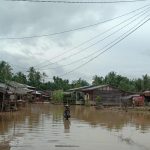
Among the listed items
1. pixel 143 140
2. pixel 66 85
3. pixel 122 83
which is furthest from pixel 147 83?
pixel 143 140

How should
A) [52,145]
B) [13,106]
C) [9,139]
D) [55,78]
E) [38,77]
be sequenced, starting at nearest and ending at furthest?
[52,145], [9,139], [13,106], [38,77], [55,78]

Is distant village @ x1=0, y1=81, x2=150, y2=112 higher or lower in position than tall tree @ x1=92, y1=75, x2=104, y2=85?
lower

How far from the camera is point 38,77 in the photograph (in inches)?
4469

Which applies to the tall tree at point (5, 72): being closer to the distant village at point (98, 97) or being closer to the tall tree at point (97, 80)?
the distant village at point (98, 97)

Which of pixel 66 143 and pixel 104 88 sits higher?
pixel 104 88

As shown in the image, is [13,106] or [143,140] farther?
[13,106]

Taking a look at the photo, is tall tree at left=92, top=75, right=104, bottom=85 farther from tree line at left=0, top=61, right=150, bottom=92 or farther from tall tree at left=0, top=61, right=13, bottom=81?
tall tree at left=0, top=61, right=13, bottom=81

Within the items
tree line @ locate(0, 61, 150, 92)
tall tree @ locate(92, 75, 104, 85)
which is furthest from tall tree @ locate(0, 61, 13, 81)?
tall tree @ locate(92, 75, 104, 85)

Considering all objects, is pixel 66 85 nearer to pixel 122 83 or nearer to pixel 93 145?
pixel 122 83

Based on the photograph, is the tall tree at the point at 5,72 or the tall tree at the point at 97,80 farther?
the tall tree at the point at 97,80

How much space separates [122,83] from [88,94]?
50.9 ft

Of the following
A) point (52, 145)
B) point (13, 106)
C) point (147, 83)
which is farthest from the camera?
A: point (147, 83)

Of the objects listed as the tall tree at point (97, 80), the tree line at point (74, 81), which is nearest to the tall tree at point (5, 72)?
the tree line at point (74, 81)

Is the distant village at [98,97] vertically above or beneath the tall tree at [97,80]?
beneath
